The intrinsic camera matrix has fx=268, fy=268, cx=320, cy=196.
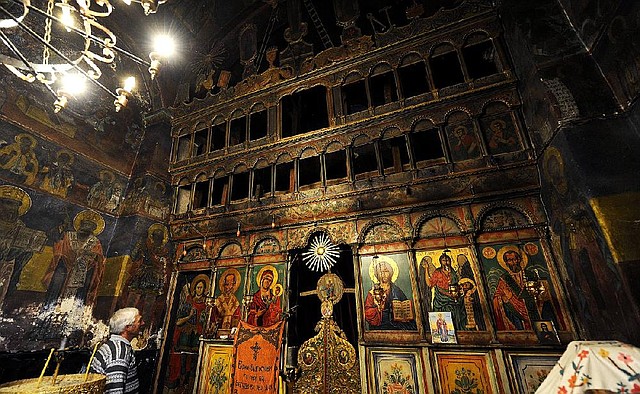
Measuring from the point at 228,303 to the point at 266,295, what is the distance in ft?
3.95

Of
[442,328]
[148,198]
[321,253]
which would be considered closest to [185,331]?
[148,198]

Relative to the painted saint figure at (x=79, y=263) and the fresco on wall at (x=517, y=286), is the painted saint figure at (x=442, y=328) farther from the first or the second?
the painted saint figure at (x=79, y=263)

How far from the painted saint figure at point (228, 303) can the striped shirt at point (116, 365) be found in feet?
11.1

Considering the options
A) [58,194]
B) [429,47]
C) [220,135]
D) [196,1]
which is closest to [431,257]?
[429,47]

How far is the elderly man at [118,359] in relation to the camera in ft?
11.3

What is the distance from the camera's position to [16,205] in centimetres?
648

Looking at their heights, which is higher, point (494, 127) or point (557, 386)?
point (494, 127)

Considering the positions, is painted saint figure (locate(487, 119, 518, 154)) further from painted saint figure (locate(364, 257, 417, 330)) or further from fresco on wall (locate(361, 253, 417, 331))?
painted saint figure (locate(364, 257, 417, 330))

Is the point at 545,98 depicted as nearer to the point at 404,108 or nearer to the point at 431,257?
the point at 404,108

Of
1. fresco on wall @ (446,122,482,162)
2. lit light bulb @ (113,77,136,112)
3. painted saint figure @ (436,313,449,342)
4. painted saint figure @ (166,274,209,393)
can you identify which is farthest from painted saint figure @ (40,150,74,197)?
fresco on wall @ (446,122,482,162)

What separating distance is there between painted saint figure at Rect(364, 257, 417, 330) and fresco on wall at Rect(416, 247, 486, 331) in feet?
1.70

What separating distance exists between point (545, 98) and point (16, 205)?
38.1ft

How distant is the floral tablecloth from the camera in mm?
2135

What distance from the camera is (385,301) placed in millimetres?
5770
